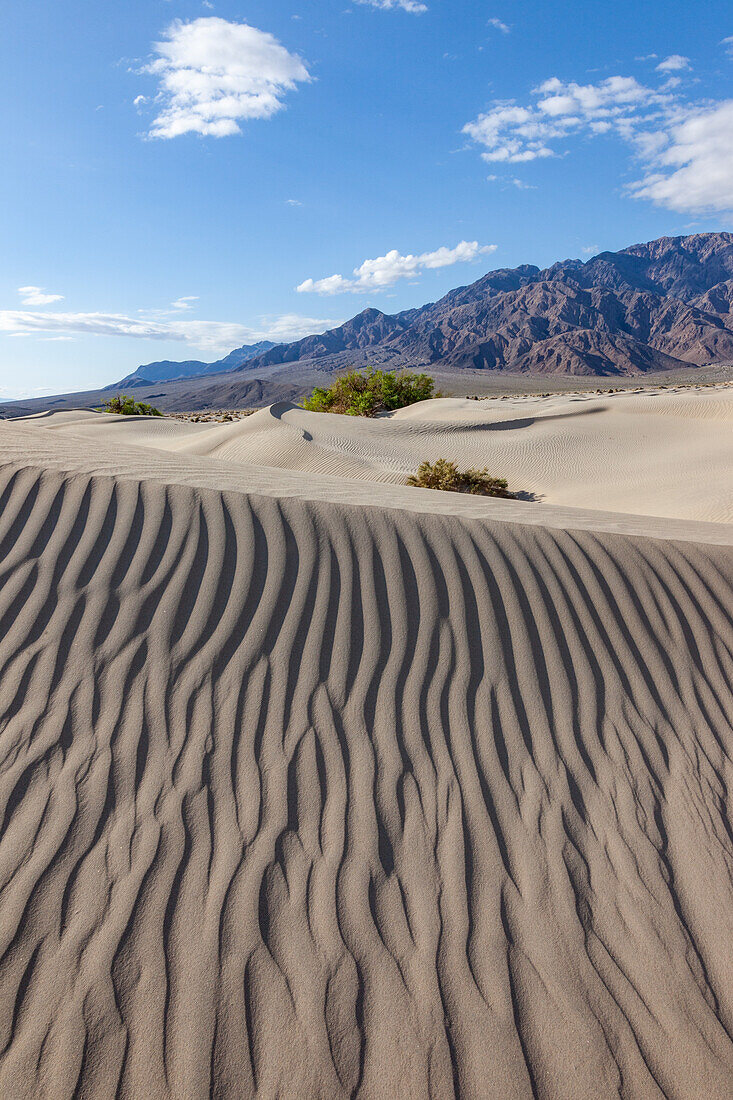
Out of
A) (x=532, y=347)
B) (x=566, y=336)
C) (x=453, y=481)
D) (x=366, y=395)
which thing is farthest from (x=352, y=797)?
(x=532, y=347)

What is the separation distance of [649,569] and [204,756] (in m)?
3.03

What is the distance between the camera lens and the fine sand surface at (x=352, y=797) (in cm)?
195

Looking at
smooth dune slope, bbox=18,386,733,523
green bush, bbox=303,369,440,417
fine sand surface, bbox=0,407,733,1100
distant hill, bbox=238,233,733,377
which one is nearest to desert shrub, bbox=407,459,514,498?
smooth dune slope, bbox=18,386,733,523

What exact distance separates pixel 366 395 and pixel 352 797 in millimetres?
20816

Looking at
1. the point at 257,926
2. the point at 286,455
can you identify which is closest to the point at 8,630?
the point at 257,926

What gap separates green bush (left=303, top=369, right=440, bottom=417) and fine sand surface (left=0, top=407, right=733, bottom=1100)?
18.5m

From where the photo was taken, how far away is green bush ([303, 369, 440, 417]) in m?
22.4

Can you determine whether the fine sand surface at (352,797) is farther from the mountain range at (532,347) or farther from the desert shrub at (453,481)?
the mountain range at (532,347)

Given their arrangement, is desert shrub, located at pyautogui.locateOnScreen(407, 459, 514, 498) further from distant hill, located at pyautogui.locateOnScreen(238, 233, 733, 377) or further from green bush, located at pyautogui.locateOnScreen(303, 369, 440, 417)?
distant hill, located at pyautogui.locateOnScreen(238, 233, 733, 377)

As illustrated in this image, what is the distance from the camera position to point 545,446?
1409 cm

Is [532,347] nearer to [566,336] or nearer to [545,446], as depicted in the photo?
[566,336]

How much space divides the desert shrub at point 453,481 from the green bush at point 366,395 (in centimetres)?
1241

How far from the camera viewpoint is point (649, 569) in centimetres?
401

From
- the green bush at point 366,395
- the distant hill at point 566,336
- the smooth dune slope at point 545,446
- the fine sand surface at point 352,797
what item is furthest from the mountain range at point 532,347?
the fine sand surface at point 352,797
